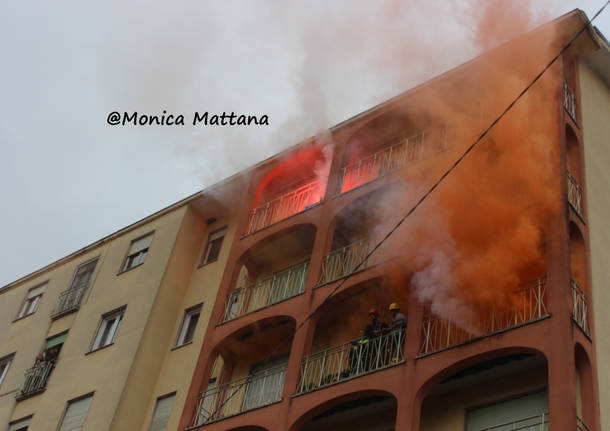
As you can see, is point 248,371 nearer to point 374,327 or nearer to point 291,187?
point 374,327

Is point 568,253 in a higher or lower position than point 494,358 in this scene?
higher

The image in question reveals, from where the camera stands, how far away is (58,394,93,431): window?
26109mm

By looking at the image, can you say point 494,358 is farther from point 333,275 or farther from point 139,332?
point 139,332

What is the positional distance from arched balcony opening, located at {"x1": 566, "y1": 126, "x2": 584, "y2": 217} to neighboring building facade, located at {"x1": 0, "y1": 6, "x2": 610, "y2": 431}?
82mm

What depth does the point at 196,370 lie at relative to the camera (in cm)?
2420

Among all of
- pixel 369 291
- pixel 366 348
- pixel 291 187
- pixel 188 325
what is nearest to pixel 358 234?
pixel 369 291

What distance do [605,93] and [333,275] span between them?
870 centimetres

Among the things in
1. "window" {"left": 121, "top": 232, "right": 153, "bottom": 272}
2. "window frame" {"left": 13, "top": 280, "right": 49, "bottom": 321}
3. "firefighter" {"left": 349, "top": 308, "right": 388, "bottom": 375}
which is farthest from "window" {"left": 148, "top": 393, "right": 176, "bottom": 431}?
"window frame" {"left": 13, "top": 280, "right": 49, "bottom": 321}

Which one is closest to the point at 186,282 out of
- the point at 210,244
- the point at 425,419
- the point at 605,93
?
the point at 210,244

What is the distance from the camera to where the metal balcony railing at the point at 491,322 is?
18.3 meters

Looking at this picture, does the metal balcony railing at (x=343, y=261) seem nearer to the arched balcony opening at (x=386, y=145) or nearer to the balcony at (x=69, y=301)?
the arched balcony opening at (x=386, y=145)

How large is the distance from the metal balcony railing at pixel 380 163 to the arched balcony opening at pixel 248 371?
4.55 m

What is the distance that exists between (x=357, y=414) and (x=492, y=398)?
11.7 feet

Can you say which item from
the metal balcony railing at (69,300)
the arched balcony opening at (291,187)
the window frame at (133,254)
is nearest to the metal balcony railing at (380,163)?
the arched balcony opening at (291,187)
